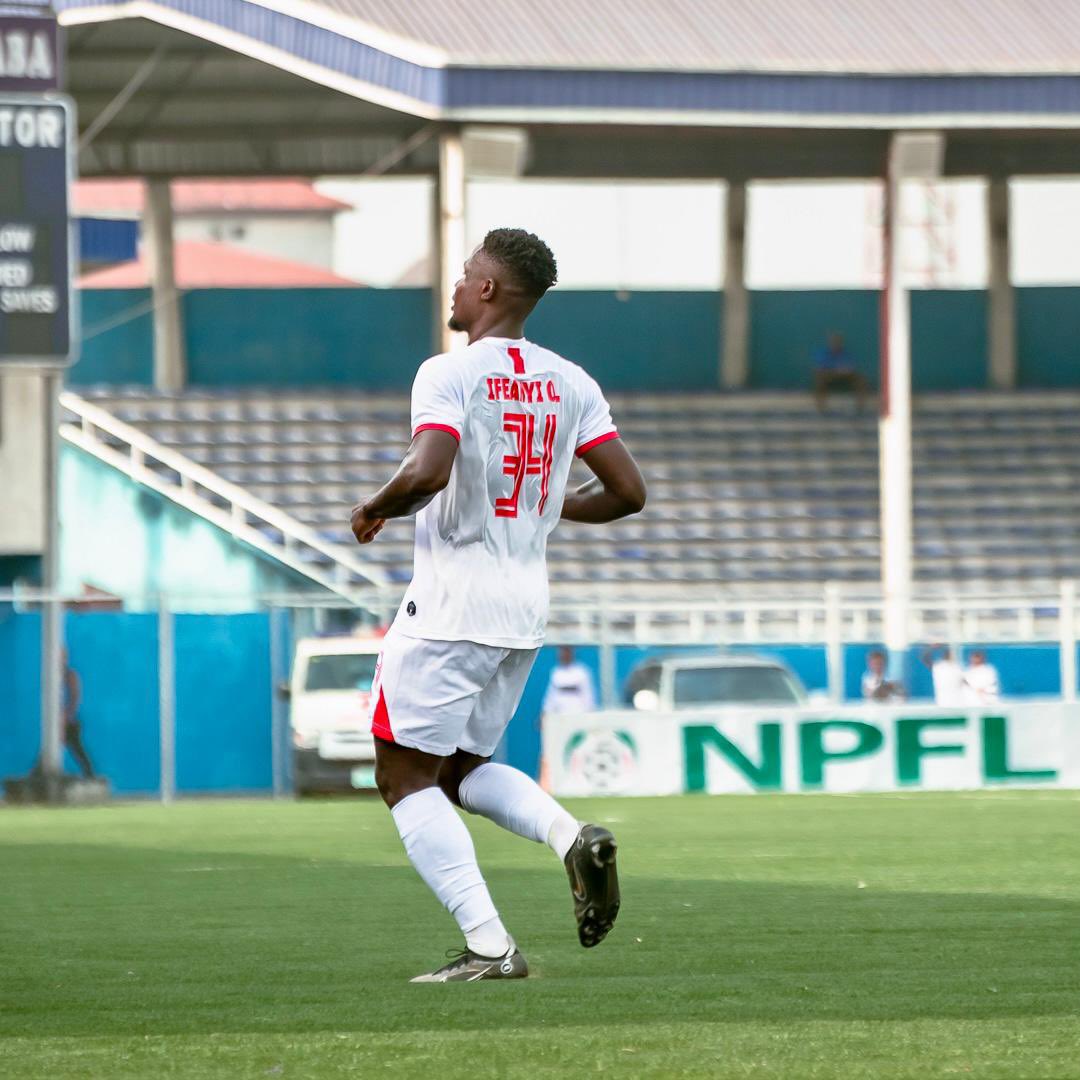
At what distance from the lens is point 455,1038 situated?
5.15m

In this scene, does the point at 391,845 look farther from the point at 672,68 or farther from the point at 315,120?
the point at 315,120

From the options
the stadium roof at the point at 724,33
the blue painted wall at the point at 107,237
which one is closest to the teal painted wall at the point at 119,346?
the blue painted wall at the point at 107,237

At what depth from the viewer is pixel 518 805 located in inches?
253

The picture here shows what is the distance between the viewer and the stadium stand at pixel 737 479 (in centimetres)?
3244

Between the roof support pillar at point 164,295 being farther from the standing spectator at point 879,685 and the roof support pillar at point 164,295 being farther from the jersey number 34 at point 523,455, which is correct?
the jersey number 34 at point 523,455

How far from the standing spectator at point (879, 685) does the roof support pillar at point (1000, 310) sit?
12.7 m

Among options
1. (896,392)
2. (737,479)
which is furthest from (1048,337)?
(896,392)

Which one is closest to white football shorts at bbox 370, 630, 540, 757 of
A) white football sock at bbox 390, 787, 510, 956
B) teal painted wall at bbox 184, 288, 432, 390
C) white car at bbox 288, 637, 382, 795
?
white football sock at bbox 390, 787, 510, 956

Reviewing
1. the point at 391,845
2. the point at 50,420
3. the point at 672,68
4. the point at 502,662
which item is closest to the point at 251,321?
the point at 672,68

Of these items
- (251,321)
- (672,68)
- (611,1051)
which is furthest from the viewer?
(251,321)

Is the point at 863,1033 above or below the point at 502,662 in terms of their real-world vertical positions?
below

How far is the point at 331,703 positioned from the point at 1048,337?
18130mm

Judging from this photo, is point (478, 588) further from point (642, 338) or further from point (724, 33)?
point (642, 338)

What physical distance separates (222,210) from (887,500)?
63717 mm
